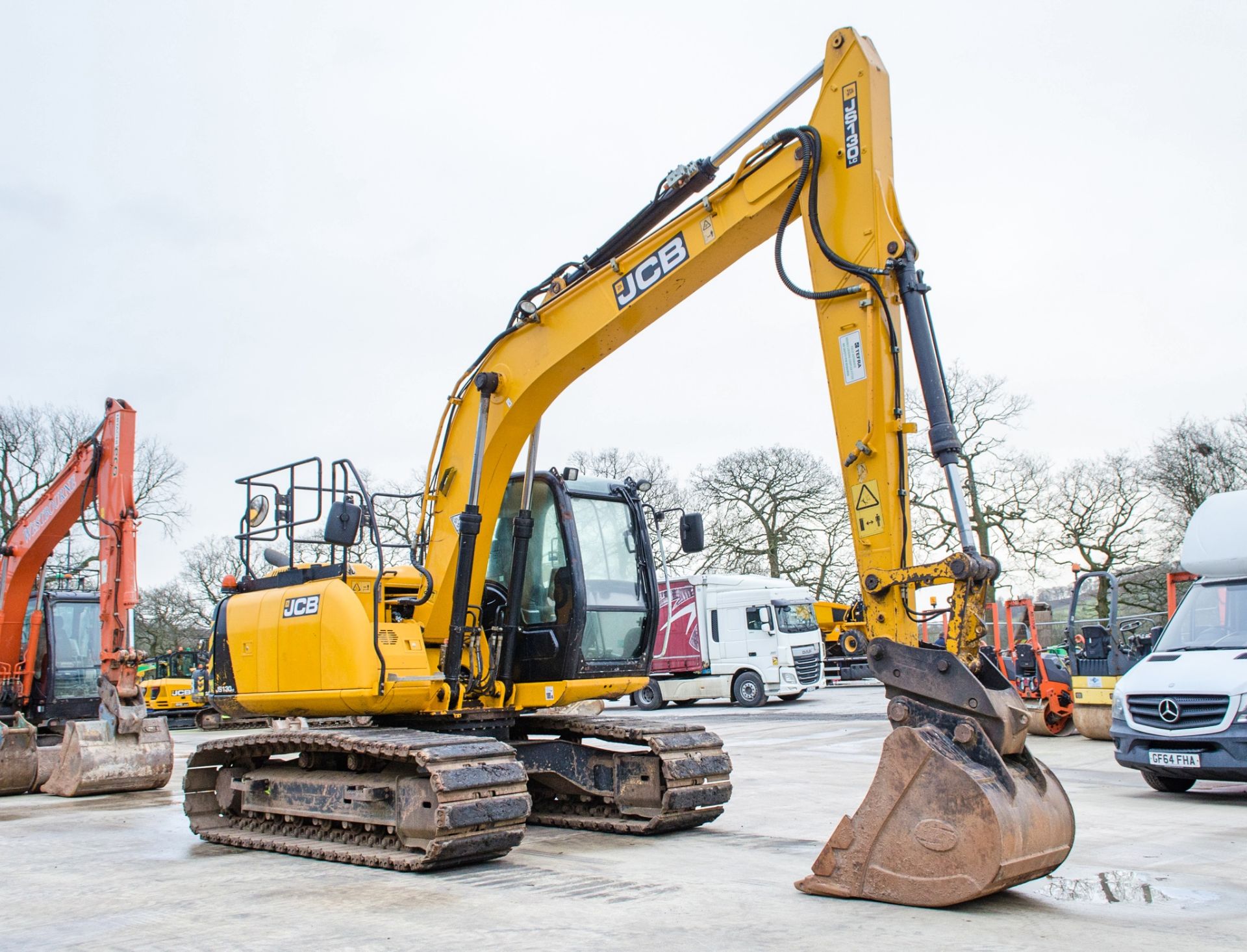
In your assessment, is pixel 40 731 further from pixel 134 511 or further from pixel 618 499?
pixel 618 499

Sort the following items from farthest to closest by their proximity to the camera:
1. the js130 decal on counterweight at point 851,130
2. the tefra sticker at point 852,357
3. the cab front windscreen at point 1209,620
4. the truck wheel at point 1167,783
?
the cab front windscreen at point 1209,620
the truck wheel at point 1167,783
the js130 decal on counterweight at point 851,130
the tefra sticker at point 852,357

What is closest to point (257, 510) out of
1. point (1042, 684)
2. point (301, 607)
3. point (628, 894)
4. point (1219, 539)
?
point (301, 607)

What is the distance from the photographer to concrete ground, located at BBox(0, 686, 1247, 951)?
16.5 ft

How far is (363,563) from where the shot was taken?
8.37 meters

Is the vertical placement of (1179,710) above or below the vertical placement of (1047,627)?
below

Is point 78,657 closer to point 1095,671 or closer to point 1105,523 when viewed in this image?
point 1095,671

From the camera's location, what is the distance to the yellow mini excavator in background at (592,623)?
5309 millimetres

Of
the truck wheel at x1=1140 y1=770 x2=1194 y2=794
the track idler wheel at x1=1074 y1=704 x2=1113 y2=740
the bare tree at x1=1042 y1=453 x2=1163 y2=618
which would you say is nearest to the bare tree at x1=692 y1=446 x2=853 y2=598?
the bare tree at x1=1042 y1=453 x2=1163 y2=618

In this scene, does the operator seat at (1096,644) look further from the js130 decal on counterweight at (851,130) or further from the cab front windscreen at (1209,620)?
the js130 decal on counterweight at (851,130)

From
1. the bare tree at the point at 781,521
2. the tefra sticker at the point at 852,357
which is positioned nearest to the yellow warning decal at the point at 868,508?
the tefra sticker at the point at 852,357

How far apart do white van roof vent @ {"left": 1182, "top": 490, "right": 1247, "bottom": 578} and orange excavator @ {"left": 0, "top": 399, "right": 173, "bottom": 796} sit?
35.2 feet

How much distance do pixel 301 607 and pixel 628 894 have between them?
339cm

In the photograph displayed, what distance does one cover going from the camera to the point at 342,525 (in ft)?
24.6

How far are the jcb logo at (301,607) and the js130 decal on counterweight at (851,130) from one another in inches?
Result: 182
